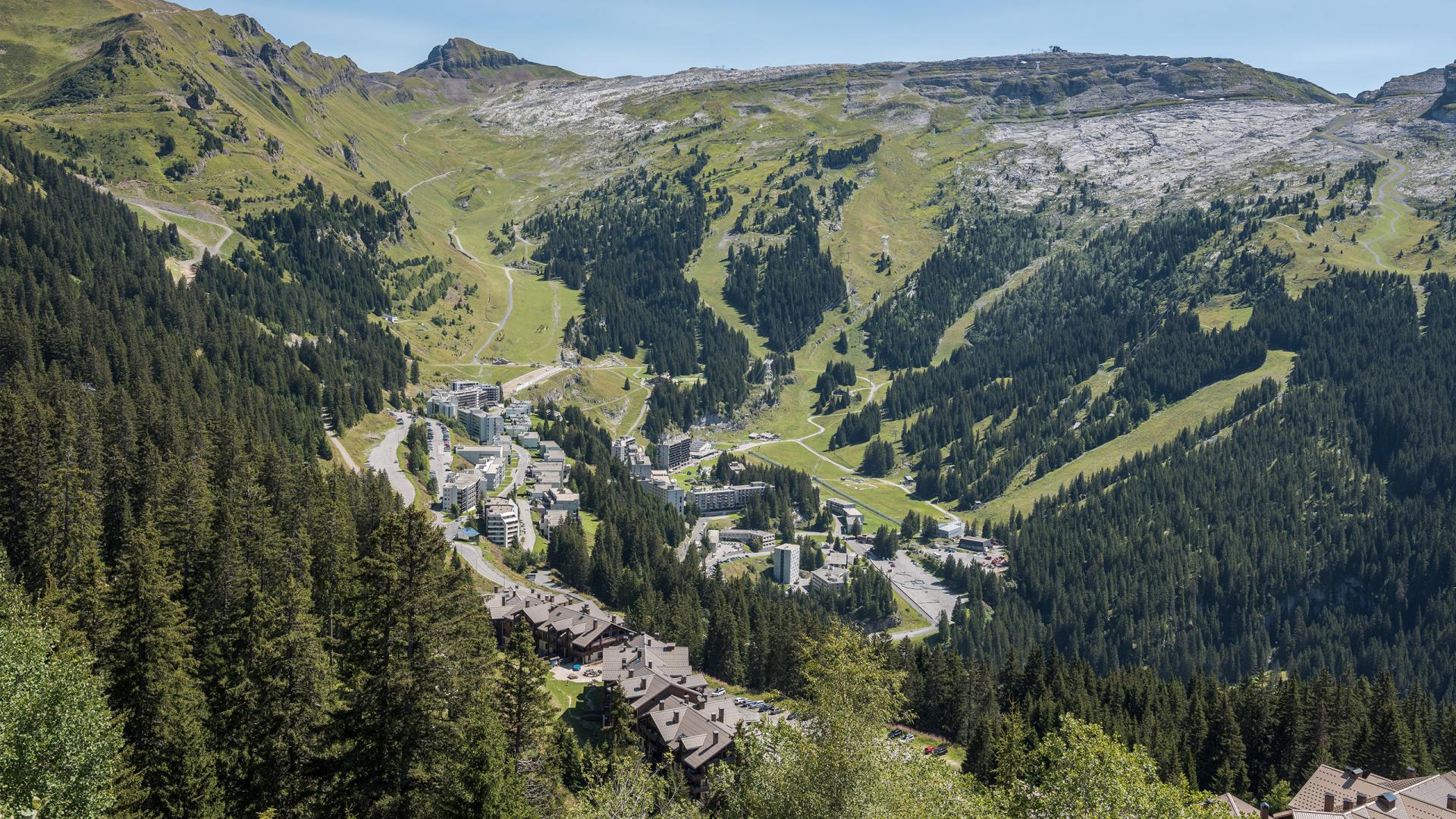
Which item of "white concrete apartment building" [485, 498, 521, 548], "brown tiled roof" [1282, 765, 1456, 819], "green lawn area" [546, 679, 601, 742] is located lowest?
"white concrete apartment building" [485, 498, 521, 548]

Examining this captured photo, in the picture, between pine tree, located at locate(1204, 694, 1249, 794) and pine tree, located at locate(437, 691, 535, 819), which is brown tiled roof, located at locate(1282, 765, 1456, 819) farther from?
pine tree, located at locate(437, 691, 535, 819)

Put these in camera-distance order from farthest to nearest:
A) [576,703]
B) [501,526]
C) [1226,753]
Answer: [501,526] → [1226,753] → [576,703]

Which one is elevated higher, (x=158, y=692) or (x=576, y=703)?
(x=158, y=692)

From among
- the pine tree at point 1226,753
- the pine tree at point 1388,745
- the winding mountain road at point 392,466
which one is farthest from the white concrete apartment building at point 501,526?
the pine tree at point 1388,745

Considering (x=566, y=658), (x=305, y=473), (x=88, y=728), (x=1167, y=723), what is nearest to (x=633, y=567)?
(x=566, y=658)

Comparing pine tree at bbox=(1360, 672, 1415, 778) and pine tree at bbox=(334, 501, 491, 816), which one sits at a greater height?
pine tree at bbox=(334, 501, 491, 816)

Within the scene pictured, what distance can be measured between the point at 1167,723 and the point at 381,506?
9042 cm

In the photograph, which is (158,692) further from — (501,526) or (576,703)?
(501,526)

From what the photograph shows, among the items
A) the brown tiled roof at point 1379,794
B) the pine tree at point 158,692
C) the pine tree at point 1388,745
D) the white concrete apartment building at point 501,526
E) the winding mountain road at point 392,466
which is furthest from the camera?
the winding mountain road at point 392,466

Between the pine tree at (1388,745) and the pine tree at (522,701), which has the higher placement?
the pine tree at (522,701)

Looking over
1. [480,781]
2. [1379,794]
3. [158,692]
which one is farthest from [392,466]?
[1379,794]

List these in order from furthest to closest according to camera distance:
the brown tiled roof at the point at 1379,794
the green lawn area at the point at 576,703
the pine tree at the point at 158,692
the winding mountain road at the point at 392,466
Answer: the winding mountain road at the point at 392,466
the green lawn area at the point at 576,703
the brown tiled roof at the point at 1379,794
the pine tree at the point at 158,692

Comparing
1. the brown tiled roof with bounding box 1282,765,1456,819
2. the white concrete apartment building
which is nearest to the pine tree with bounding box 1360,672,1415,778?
the brown tiled roof with bounding box 1282,765,1456,819

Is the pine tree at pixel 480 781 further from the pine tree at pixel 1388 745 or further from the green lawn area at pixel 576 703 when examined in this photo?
the pine tree at pixel 1388 745
